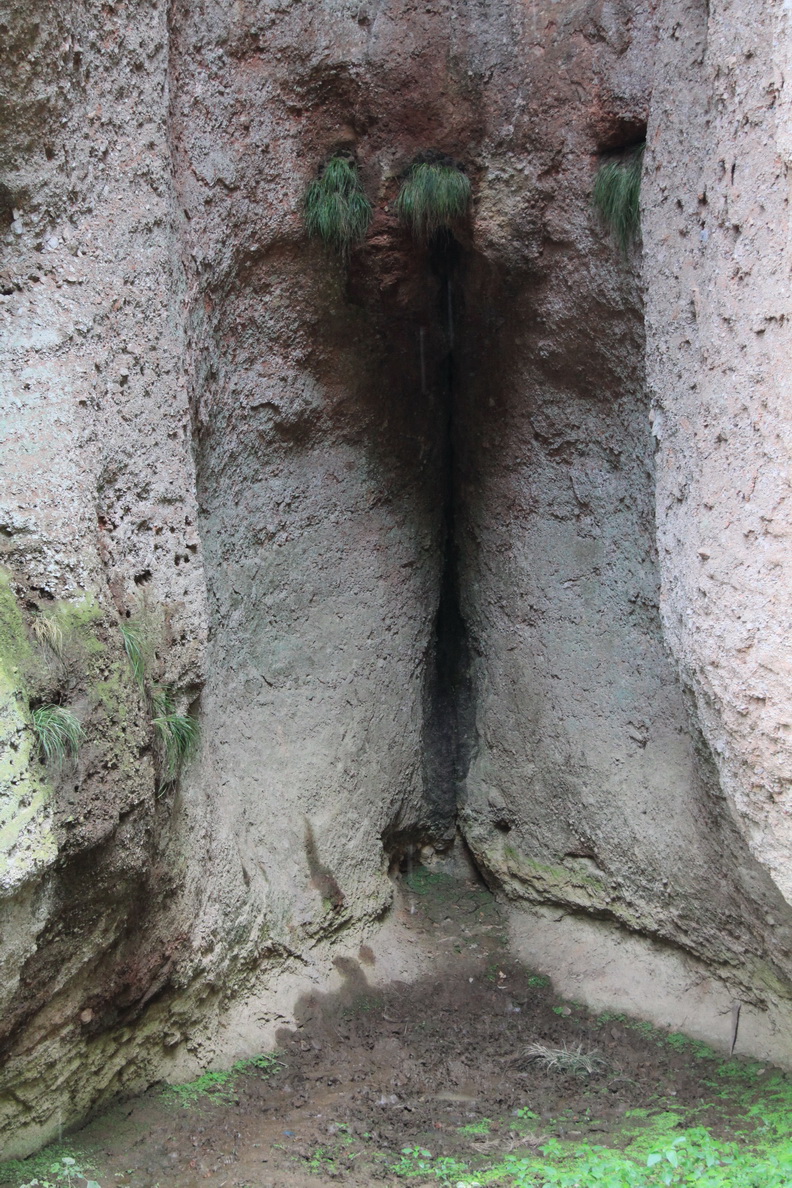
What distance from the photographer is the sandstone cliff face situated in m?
3.45

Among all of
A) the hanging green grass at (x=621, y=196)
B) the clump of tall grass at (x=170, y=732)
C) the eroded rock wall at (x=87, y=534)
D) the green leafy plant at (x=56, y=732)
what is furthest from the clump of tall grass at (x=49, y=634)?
the hanging green grass at (x=621, y=196)

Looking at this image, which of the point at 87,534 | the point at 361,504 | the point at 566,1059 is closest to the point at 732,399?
the point at 87,534

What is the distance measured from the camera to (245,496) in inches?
186

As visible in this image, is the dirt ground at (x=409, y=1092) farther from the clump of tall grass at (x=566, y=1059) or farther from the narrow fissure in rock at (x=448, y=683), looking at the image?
the narrow fissure in rock at (x=448, y=683)

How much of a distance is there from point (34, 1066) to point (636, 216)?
3.88 meters

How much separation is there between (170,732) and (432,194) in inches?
100

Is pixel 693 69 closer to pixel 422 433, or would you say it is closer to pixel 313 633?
pixel 422 433

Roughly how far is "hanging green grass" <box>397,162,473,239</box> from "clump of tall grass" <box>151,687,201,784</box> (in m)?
→ 2.33

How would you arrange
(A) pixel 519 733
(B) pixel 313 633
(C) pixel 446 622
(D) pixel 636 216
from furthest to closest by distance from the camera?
(C) pixel 446 622
(A) pixel 519 733
(B) pixel 313 633
(D) pixel 636 216

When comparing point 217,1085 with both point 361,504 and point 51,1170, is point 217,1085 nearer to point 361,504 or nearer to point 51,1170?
point 51,1170

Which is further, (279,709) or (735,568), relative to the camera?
(279,709)

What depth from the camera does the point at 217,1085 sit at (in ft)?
13.8

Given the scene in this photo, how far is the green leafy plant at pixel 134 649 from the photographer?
3664mm

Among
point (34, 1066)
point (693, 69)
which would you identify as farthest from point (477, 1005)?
point (693, 69)
